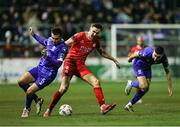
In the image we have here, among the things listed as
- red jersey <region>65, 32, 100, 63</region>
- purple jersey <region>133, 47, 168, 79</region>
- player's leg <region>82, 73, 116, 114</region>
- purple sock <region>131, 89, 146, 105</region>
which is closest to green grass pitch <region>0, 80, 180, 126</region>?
player's leg <region>82, 73, 116, 114</region>

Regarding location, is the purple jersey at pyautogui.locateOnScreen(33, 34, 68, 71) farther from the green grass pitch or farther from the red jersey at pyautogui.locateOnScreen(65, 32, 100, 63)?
the green grass pitch

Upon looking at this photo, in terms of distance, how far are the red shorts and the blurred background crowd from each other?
17.0m

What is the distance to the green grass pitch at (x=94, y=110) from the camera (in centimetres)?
1483

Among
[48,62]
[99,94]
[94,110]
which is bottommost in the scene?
[94,110]

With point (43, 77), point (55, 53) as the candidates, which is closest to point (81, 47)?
point (55, 53)

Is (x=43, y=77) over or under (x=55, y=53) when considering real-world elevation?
under

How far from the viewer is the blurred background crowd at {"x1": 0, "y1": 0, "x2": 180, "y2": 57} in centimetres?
3425

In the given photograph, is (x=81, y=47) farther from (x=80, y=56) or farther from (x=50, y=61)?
(x=50, y=61)

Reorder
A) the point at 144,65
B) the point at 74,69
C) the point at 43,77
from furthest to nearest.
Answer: the point at 144,65 → the point at 74,69 → the point at 43,77

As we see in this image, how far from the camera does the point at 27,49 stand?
113ft

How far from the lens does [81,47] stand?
17.1 metres

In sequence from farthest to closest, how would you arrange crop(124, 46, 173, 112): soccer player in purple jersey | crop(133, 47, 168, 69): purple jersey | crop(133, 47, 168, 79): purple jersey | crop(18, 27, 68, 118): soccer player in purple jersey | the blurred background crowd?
the blurred background crowd
crop(133, 47, 168, 79): purple jersey
crop(133, 47, 168, 69): purple jersey
crop(124, 46, 173, 112): soccer player in purple jersey
crop(18, 27, 68, 118): soccer player in purple jersey

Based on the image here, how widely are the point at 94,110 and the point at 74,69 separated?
5.53ft

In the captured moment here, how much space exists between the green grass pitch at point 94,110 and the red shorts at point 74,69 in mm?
1027
